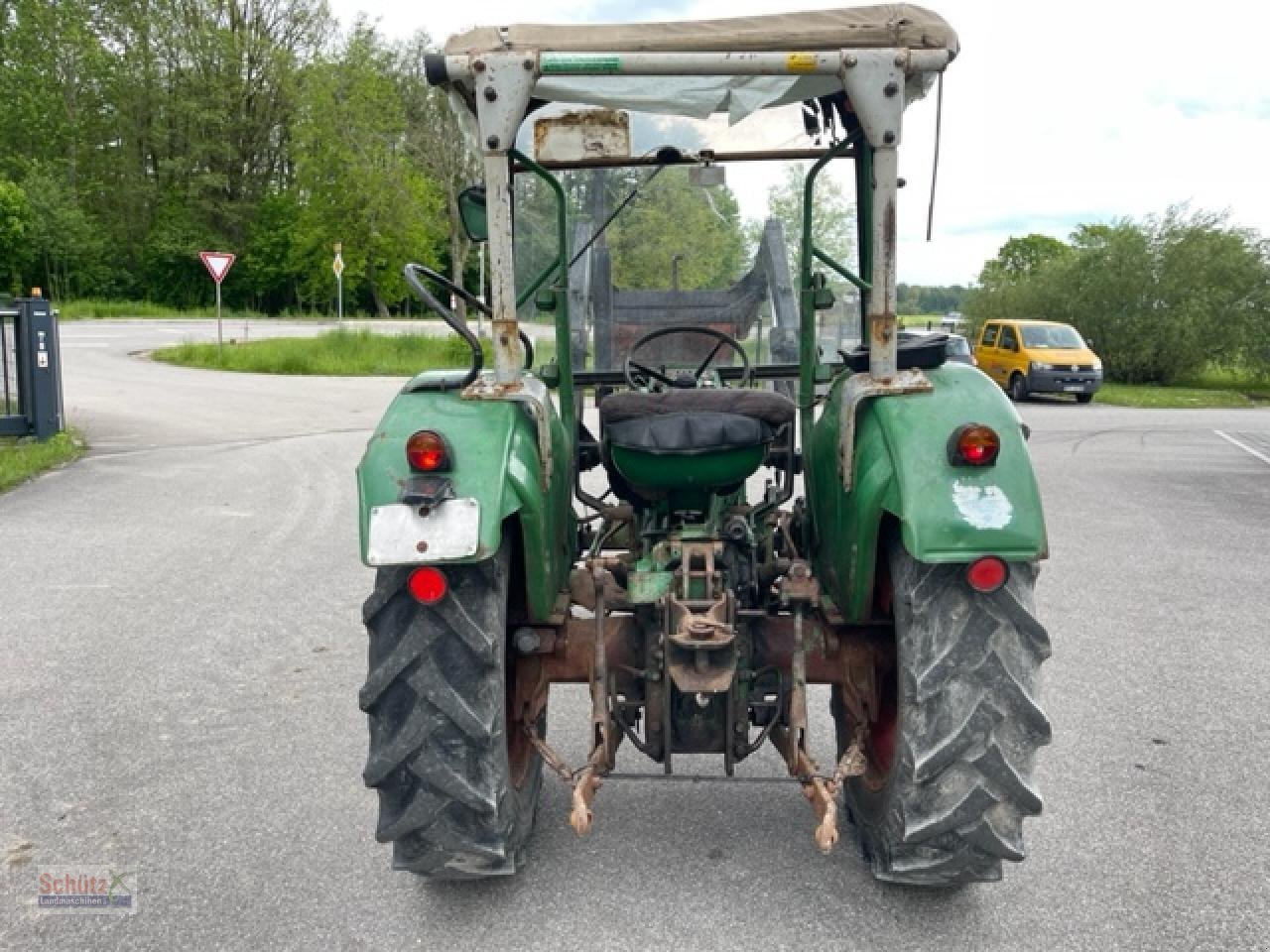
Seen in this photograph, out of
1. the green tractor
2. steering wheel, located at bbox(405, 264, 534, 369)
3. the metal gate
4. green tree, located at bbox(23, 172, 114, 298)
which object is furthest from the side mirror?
green tree, located at bbox(23, 172, 114, 298)

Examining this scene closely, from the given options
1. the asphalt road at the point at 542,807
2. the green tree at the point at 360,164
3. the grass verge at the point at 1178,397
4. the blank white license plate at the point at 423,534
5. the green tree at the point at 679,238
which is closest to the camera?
the blank white license plate at the point at 423,534

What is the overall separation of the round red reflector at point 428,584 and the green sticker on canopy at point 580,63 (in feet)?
A: 4.54

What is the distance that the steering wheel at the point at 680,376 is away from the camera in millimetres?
4418

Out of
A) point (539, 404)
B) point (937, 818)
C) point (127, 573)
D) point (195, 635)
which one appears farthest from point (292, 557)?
point (937, 818)

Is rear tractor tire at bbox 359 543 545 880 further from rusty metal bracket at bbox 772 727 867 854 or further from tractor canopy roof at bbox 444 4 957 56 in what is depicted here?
tractor canopy roof at bbox 444 4 957 56

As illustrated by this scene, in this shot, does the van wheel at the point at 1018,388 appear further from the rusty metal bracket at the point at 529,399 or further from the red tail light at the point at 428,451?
the red tail light at the point at 428,451

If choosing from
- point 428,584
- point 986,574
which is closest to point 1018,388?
point 986,574

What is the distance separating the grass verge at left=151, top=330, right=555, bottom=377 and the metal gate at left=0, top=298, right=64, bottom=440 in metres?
11.4

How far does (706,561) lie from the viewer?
10.9ft

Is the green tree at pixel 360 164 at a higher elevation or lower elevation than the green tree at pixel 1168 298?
higher

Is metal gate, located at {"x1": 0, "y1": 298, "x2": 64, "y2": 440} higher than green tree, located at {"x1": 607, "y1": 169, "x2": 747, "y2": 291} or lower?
lower

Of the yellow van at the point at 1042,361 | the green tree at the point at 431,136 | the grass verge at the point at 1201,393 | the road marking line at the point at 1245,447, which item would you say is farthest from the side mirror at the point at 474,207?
the green tree at the point at 431,136

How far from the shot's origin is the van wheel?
915 inches

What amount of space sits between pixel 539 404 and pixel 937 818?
1.58m
